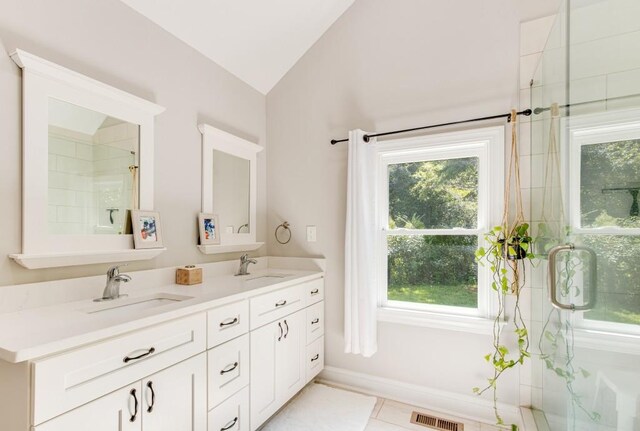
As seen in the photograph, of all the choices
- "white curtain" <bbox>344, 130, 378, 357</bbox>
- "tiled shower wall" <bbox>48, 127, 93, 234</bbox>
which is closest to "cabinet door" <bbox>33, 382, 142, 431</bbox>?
"tiled shower wall" <bbox>48, 127, 93, 234</bbox>

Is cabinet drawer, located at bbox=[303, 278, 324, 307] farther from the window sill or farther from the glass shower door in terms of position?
the glass shower door

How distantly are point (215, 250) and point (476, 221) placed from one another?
1.80 m

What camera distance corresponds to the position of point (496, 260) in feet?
6.73

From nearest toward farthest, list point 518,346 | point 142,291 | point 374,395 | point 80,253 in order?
1. point 80,253
2. point 142,291
3. point 518,346
4. point 374,395

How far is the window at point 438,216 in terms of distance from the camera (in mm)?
2154

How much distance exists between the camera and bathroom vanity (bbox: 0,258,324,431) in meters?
0.99

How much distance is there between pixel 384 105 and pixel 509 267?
139 centimetres

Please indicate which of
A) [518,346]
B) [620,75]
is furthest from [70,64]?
[518,346]

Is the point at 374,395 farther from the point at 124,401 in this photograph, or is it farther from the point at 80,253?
the point at 80,253

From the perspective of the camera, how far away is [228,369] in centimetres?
163

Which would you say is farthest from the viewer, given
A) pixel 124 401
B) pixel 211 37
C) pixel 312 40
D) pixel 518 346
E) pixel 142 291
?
pixel 312 40

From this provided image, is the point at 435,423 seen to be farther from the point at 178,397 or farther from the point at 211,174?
the point at 211,174

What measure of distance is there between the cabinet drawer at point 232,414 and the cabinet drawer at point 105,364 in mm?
359

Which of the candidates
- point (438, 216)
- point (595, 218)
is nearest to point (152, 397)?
point (595, 218)
